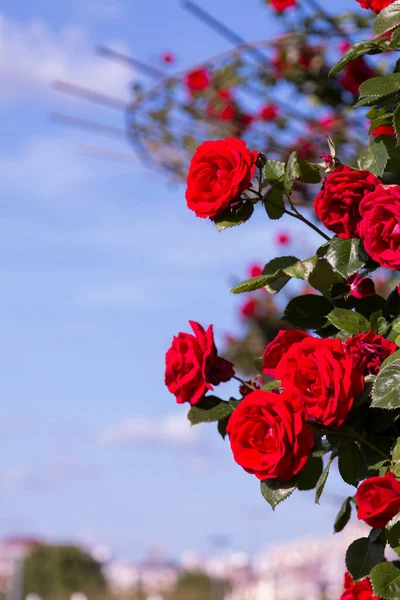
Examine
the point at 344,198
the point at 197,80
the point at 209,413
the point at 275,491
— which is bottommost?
the point at 275,491

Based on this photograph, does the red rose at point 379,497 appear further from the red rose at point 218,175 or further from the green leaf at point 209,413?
the red rose at point 218,175

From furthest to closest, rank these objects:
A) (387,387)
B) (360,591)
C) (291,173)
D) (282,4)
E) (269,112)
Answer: (269,112) → (282,4) → (360,591) → (291,173) → (387,387)

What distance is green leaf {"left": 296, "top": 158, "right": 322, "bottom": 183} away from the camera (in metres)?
1.67

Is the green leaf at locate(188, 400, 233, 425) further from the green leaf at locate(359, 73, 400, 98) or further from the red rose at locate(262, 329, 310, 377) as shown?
the green leaf at locate(359, 73, 400, 98)

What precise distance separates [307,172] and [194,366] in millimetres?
409

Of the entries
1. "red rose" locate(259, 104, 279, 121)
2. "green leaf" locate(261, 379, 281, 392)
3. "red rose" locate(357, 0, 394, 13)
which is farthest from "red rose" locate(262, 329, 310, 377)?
"red rose" locate(259, 104, 279, 121)

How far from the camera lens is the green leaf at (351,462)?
1.62 meters

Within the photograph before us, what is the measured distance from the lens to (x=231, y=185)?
1.62m

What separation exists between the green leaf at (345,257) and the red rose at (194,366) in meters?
0.27

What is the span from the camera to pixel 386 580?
149 cm

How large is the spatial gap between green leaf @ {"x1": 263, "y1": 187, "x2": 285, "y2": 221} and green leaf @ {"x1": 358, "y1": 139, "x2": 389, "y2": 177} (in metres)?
0.16

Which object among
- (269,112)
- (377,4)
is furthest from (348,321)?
(269,112)

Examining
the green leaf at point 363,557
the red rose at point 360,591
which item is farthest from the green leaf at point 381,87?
the red rose at point 360,591

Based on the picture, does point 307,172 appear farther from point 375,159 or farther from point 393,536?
point 393,536
